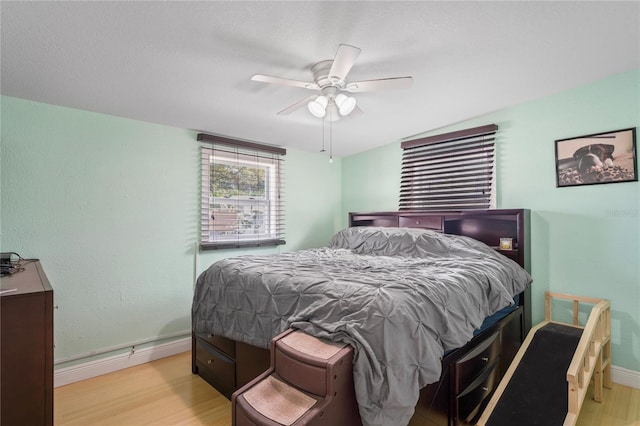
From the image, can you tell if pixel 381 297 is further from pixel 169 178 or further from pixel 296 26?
pixel 169 178

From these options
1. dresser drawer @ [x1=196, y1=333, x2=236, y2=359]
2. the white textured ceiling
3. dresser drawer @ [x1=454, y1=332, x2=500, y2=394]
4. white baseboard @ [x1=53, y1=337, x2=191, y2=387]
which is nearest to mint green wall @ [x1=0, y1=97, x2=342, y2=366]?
white baseboard @ [x1=53, y1=337, x2=191, y2=387]

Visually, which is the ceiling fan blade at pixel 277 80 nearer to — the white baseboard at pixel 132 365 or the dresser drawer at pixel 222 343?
the dresser drawer at pixel 222 343

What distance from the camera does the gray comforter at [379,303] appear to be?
1.24 metres

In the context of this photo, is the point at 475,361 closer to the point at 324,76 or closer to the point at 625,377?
the point at 625,377

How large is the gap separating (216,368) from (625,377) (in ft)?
9.67

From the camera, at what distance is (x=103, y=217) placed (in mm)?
2594

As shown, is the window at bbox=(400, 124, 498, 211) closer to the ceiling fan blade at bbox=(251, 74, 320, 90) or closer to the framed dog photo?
the framed dog photo

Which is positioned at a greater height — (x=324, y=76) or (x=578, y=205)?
(x=324, y=76)

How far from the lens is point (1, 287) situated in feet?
4.51

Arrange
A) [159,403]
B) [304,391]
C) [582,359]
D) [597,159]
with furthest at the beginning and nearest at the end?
1. [597,159]
2. [159,403]
3. [582,359]
4. [304,391]

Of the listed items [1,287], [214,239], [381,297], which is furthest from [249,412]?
[214,239]

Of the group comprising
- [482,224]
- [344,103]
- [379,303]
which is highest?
[344,103]

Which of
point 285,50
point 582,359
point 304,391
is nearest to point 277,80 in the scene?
point 285,50

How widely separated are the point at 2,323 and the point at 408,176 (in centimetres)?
345
